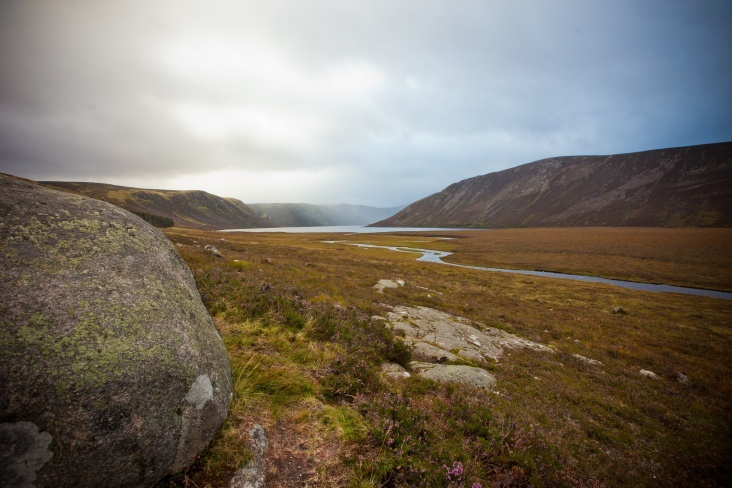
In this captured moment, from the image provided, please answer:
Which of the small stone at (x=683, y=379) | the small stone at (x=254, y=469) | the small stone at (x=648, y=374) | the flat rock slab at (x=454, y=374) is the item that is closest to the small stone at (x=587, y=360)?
the small stone at (x=648, y=374)

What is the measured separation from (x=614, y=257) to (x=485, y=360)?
7233 cm

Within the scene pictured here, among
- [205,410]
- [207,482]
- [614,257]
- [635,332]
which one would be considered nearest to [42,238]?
[205,410]

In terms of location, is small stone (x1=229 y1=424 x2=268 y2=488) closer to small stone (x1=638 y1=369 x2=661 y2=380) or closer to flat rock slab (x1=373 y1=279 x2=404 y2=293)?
flat rock slab (x1=373 y1=279 x2=404 y2=293)

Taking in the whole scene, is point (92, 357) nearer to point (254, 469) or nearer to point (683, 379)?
point (254, 469)

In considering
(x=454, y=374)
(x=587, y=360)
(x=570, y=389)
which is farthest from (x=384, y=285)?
(x=454, y=374)

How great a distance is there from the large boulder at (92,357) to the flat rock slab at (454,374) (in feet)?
21.4

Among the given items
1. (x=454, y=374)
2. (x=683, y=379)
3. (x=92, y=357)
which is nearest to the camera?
(x=92, y=357)

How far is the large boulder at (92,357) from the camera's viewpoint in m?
2.79

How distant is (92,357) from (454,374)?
30.2 feet

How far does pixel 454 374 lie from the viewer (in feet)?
30.9

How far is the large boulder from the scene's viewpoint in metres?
2.79

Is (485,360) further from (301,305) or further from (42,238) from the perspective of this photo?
Answer: (42,238)

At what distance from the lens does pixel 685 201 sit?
172m

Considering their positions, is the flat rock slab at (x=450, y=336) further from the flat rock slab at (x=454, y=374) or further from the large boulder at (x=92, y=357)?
the large boulder at (x=92, y=357)
